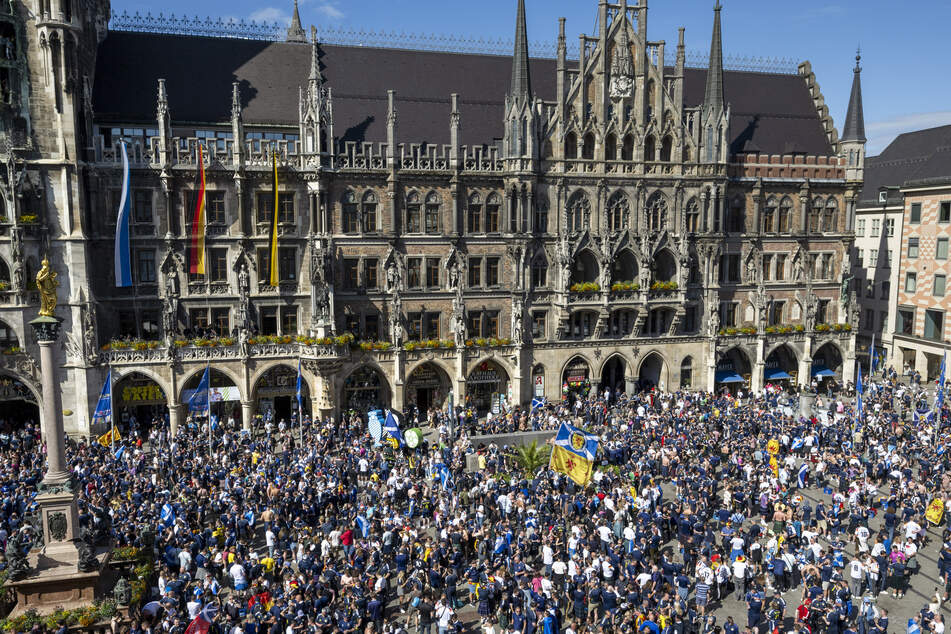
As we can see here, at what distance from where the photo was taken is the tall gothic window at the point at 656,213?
52938mm

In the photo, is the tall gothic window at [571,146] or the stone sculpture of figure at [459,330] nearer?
the stone sculpture of figure at [459,330]

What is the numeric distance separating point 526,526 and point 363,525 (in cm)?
632

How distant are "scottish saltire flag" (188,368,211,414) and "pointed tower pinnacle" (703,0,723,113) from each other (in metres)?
39.1

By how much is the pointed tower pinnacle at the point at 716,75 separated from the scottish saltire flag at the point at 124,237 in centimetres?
3918

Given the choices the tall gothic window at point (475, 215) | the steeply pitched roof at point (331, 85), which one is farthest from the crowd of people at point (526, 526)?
the steeply pitched roof at point (331, 85)

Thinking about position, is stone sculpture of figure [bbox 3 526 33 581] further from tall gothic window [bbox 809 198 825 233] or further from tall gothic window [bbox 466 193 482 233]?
tall gothic window [bbox 809 198 825 233]

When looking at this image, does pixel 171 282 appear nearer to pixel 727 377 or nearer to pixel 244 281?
pixel 244 281

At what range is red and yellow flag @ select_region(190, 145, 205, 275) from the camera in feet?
146

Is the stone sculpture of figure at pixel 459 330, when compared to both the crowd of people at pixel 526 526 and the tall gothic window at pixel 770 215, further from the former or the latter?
the tall gothic window at pixel 770 215

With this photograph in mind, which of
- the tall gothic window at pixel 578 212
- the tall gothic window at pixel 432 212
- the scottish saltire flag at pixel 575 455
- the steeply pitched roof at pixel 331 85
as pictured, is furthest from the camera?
the tall gothic window at pixel 578 212

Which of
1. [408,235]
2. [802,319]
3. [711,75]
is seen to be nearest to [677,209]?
[711,75]

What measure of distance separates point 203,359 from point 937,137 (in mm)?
64919

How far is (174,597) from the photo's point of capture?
22.8m

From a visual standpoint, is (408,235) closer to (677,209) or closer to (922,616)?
(677,209)
